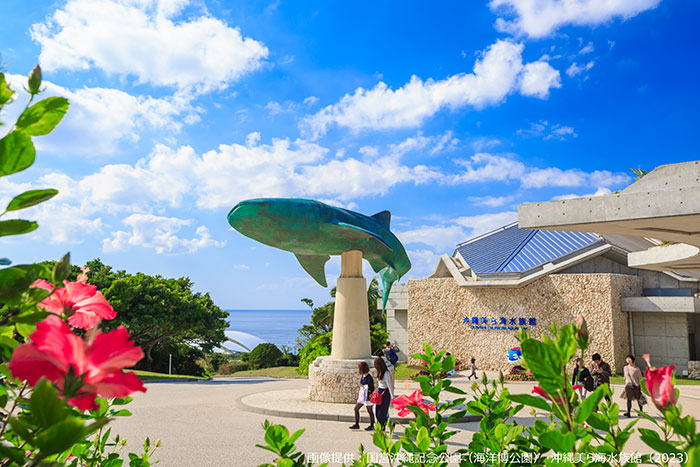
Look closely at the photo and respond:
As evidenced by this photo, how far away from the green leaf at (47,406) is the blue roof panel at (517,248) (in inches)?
926

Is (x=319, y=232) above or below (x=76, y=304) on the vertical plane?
above

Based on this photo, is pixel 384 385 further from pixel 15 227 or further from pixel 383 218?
pixel 15 227

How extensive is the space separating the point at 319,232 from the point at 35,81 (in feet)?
34.4

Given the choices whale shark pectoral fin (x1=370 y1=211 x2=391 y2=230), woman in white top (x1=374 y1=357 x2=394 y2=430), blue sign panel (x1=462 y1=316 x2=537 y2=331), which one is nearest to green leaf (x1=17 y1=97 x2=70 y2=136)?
woman in white top (x1=374 y1=357 x2=394 y2=430)

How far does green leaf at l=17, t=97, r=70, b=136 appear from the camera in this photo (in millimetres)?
1156

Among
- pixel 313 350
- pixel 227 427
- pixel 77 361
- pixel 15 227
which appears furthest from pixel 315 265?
pixel 77 361

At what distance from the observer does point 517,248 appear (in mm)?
25625

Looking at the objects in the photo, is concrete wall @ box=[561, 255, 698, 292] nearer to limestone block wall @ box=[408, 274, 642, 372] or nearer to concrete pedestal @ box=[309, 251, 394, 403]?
limestone block wall @ box=[408, 274, 642, 372]

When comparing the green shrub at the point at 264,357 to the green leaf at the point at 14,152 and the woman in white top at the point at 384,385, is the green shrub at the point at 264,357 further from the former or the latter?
the green leaf at the point at 14,152

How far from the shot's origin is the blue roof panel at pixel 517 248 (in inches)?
931

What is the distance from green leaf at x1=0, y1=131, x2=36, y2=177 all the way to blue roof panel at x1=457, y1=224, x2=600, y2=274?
919 inches

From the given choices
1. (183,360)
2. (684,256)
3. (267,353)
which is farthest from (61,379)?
(267,353)

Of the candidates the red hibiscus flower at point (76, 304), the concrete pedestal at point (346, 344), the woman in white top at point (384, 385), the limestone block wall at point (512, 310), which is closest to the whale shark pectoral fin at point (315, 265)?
the concrete pedestal at point (346, 344)

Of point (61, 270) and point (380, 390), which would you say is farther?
point (380, 390)
